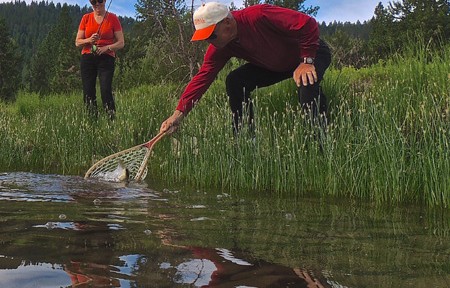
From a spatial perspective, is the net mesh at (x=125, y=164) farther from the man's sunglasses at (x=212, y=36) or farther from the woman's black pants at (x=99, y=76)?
the woman's black pants at (x=99, y=76)

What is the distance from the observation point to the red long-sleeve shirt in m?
4.23

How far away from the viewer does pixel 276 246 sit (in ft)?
7.11

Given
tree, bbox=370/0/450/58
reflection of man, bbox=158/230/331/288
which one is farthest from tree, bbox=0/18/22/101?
reflection of man, bbox=158/230/331/288

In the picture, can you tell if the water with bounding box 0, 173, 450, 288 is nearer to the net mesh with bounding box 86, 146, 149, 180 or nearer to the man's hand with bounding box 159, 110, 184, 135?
the man's hand with bounding box 159, 110, 184, 135

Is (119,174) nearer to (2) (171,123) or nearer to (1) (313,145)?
(2) (171,123)

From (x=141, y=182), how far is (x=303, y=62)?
1.87 meters

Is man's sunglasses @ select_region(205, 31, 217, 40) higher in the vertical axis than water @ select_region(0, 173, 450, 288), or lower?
higher

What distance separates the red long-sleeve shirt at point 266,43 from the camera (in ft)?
13.9

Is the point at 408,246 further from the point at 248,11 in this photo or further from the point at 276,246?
the point at 248,11

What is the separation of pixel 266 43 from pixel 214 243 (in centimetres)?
262

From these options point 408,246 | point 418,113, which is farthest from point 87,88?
point 408,246

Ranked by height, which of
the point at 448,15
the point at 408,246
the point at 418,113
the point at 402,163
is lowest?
the point at 408,246

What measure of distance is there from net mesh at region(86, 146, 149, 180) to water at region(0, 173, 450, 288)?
51.4 inches

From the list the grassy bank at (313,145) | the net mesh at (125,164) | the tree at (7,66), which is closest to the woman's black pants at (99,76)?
the grassy bank at (313,145)
